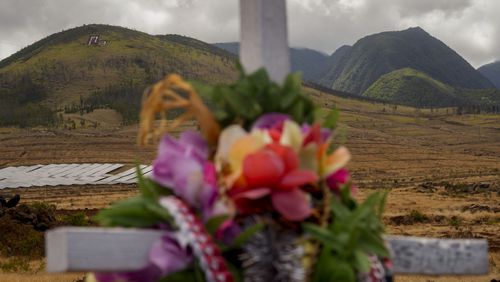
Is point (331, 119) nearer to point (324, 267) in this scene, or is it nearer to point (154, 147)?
point (324, 267)

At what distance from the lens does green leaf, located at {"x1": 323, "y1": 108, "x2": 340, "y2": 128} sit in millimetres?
2078

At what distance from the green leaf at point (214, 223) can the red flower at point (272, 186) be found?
0.08m

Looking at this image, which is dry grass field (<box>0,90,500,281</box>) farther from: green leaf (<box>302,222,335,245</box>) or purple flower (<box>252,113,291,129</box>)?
green leaf (<box>302,222,335,245</box>)

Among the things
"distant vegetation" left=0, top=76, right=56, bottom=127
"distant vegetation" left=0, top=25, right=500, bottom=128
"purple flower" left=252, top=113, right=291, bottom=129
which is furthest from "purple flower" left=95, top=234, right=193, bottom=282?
"distant vegetation" left=0, top=76, right=56, bottom=127

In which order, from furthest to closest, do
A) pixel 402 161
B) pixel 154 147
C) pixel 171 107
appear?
pixel 402 161, pixel 154 147, pixel 171 107

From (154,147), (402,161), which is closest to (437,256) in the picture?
(154,147)

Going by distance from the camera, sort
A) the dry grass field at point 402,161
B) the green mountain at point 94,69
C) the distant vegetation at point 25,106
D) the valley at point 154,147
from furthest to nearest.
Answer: the green mountain at point 94,69
the distant vegetation at point 25,106
the valley at point 154,147
the dry grass field at point 402,161

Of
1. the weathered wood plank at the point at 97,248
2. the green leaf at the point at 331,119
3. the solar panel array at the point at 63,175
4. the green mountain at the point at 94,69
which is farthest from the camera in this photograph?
the green mountain at the point at 94,69

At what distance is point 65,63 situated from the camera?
142500 mm

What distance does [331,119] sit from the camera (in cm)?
209

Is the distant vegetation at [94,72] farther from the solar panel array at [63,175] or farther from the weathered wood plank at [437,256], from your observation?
the weathered wood plank at [437,256]

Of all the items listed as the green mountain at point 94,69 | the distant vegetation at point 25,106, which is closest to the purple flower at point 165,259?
the distant vegetation at point 25,106

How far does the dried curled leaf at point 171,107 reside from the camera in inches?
74.6

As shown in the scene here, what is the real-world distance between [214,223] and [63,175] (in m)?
58.4
